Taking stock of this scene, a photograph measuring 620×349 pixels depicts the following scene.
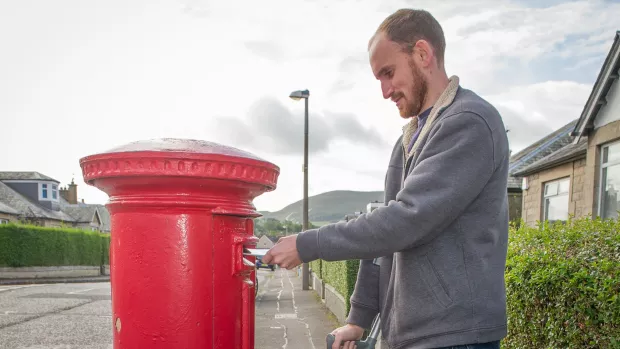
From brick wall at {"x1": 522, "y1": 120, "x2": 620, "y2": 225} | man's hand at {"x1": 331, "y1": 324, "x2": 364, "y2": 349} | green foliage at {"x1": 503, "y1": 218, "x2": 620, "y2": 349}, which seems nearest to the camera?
man's hand at {"x1": 331, "y1": 324, "x2": 364, "y2": 349}

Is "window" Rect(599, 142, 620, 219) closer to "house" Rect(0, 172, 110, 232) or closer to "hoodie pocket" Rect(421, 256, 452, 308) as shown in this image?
"hoodie pocket" Rect(421, 256, 452, 308)

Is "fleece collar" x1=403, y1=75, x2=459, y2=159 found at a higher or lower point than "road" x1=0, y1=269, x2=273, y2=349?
higher

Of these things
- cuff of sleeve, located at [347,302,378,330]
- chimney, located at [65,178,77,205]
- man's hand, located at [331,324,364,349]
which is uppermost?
cuff of sleeve, located at [347,302,378,330]

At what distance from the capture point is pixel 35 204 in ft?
105

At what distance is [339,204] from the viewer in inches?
6339

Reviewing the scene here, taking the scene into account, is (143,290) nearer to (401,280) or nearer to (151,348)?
(151,348)

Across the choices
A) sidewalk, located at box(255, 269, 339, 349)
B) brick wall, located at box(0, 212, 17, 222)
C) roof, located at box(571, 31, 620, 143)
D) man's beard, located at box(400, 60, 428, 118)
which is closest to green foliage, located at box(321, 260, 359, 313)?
sidewalk, located at box(255, 269, 339, 349)

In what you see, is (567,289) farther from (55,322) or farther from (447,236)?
(55,322)

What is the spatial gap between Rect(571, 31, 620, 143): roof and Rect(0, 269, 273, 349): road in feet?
32.9

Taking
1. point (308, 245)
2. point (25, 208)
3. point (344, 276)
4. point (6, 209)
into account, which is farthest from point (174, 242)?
point (25, 208)

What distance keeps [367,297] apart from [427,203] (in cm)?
65

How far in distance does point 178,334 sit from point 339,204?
160 m

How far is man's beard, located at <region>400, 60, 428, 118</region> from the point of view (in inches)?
63.6

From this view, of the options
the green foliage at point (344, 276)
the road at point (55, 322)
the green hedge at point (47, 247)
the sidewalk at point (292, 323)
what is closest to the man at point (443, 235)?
the sidewalk at point (292, 323)
